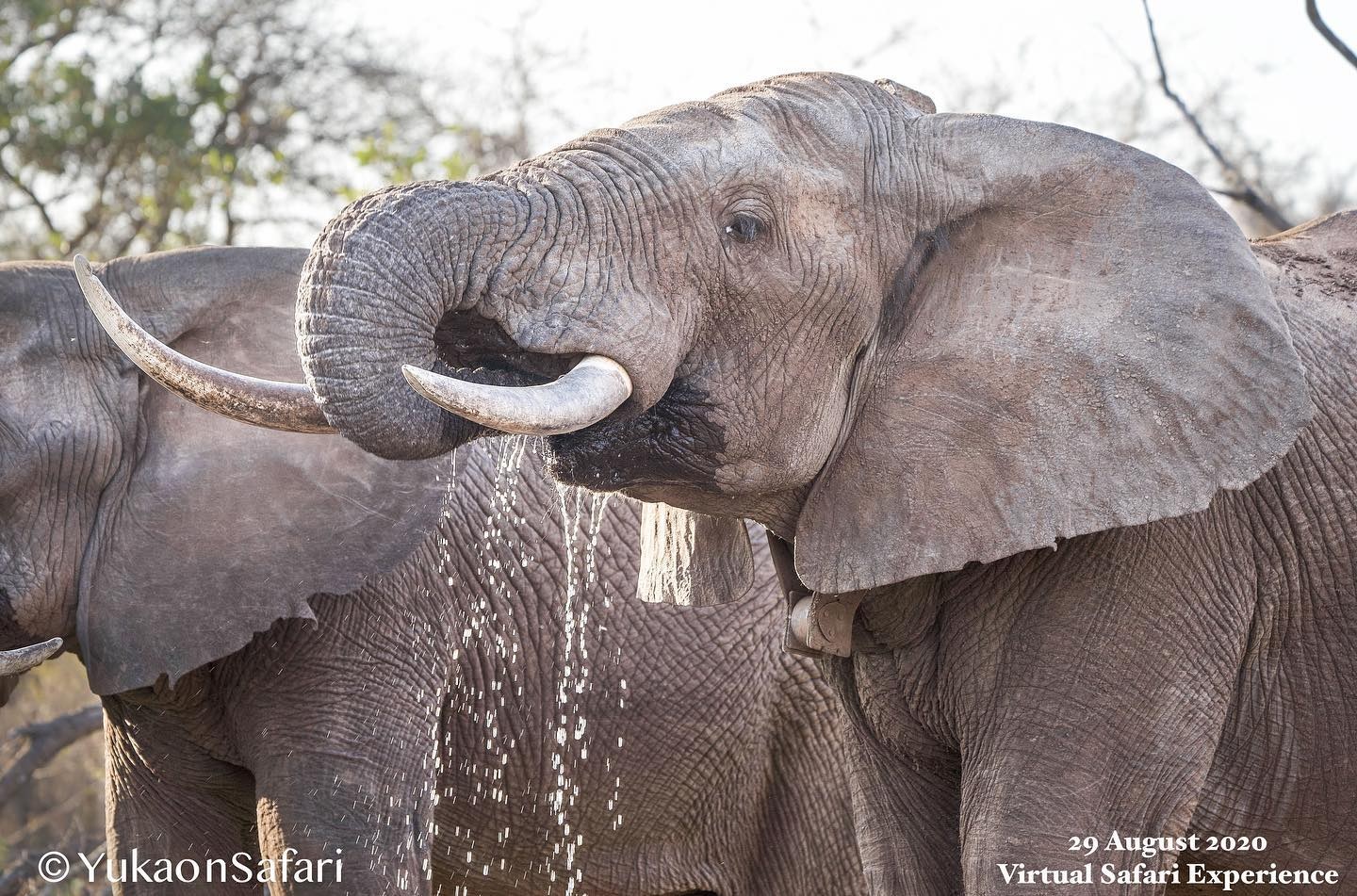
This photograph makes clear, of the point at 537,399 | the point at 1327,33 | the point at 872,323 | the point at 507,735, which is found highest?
the point at 1327,33

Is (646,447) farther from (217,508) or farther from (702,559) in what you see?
(217,508)

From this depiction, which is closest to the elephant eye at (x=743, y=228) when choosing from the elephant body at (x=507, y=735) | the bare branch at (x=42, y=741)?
the elephant body at (x=507, y=735)

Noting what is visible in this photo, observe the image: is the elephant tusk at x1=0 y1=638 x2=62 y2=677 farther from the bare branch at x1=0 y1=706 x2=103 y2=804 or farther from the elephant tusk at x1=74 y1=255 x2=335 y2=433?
the bare branch at x1=0 y1=706 x2=103 y2=804

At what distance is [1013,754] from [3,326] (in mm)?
2626

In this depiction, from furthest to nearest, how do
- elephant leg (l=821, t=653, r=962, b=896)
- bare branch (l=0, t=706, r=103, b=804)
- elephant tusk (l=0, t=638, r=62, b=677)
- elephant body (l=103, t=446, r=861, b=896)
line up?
bare branch (l=0, t=706, r=103, b=804), elephant body (l=103, t=446, r=861, b=896), elephant tusk (l=0, t=638, r=62, b=677), elephant leg (l=821, t=653, r=962, b=896)

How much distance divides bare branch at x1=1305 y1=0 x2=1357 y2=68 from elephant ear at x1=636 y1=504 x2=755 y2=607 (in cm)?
221

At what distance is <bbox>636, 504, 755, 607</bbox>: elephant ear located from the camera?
3.44 metres

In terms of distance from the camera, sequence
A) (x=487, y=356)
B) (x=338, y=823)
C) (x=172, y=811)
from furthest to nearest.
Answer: (x=172, y=811) < (x=338, y=823) < (x=487, y=356)

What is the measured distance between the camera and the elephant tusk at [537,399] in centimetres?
251

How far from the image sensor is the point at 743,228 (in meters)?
2.91

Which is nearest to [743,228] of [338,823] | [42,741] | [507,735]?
[338,823]

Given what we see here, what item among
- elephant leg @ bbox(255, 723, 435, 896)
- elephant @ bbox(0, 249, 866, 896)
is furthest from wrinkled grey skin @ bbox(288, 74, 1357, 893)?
elephant leg @ bbox(255, 723, 435, 896)

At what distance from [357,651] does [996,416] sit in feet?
6.60

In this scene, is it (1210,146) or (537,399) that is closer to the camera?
(537,399)
